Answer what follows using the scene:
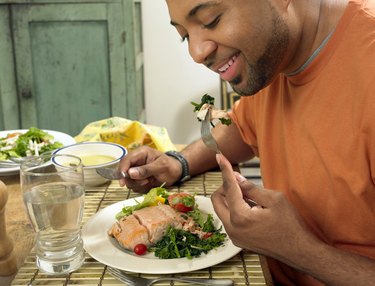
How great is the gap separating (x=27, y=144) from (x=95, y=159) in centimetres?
27

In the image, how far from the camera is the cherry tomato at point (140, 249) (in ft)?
4.03

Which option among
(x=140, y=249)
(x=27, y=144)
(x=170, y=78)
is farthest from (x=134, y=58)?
(x=140, y=249)

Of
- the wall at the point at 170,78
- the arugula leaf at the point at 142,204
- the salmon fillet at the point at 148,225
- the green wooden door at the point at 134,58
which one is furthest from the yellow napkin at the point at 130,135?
the wall at the point at 170,78

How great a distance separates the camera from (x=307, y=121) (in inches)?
52.3

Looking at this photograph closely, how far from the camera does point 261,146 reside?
1542mm

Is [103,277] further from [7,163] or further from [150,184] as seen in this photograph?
[7,163]

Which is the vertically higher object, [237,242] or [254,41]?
[254,41]

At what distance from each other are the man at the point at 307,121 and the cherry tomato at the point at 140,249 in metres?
0.20

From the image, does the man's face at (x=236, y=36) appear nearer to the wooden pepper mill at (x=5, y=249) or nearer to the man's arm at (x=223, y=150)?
the man's arm at (x=223, y=150)

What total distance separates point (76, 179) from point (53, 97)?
2.44 m

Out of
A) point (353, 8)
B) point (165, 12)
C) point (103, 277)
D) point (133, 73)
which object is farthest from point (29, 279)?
point (165, 12)

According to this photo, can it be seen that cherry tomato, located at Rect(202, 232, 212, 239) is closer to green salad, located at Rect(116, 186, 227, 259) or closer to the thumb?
green salad, located at Rect(116, 186, 227, 259)

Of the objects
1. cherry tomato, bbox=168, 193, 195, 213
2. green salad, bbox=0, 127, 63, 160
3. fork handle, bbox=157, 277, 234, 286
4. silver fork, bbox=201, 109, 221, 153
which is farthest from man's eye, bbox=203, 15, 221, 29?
green salad, bbox=0, 127, 63, 160

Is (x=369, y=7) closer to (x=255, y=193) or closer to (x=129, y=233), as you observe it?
(x=255, y=193)
